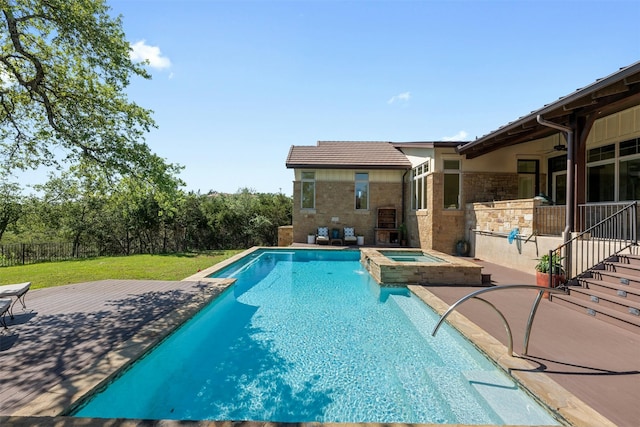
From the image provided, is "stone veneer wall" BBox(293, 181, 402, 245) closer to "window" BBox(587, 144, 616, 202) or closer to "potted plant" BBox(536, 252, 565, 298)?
"window" BBox(587, 144, 616, 202)

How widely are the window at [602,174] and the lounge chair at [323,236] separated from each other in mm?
10565

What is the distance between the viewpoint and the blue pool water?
9.85 ft

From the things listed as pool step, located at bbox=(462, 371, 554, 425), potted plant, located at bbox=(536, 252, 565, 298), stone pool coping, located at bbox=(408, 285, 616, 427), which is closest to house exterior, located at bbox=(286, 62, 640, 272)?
potted plant, located at bbox=(536, 252, 565, 298)

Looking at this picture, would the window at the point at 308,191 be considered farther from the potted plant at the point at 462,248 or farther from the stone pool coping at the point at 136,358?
the stone pool coping at the point at 136,358

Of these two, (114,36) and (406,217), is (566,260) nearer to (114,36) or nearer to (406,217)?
(406,217)

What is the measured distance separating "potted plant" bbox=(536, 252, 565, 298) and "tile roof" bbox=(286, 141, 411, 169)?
9802mm

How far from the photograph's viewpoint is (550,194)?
1188cm

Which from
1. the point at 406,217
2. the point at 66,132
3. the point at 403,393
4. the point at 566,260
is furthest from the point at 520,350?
the point at 406,217

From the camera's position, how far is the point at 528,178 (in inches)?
484

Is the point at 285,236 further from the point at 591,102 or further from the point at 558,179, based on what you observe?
the point at 591,102

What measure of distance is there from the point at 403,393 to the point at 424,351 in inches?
44.3

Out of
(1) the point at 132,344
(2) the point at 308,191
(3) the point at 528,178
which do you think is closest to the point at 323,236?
(2) the point at 308,191

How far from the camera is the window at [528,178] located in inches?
480

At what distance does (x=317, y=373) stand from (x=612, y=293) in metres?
5.14
